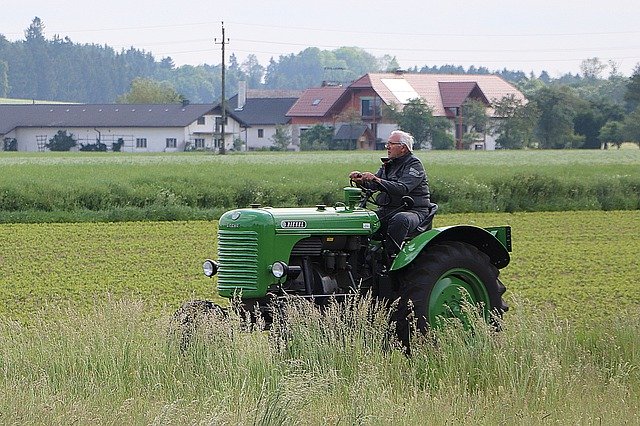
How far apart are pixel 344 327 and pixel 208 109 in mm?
85852

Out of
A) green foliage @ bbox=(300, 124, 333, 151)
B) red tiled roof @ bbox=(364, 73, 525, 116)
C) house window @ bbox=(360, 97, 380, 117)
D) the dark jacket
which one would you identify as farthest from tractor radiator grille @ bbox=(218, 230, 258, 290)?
house window @ bbox=(360, 97, 380, 117)

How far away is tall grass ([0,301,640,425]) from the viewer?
23.8ft

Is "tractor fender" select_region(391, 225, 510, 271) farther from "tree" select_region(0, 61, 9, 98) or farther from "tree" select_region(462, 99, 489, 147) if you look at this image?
"tree" select_region(0, 61, 9, 98)

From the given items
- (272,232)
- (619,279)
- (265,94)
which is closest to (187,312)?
(272,232)

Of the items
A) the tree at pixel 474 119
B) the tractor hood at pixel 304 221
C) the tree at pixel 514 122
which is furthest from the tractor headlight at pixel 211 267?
the tree at pixel 474 119

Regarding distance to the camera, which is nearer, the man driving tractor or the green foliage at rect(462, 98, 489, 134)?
the man driving tractor

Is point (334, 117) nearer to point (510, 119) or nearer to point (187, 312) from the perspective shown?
point (510, 119)

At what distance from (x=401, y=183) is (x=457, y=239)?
2.70 ft

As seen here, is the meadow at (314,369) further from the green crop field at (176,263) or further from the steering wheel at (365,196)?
the steering wheel at (365,196)

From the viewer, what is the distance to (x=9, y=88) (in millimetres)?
188375

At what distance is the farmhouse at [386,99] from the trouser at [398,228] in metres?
77.5

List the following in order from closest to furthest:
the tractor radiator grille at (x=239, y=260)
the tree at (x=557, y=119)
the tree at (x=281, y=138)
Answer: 1. the tractor radiator grille at (x=239, y=260)
2. the tree at (x=557, y=119)
3. the tree at (x=281, y=138)

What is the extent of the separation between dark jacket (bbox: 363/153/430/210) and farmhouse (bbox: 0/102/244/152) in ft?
266

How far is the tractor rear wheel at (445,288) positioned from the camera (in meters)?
9.91
